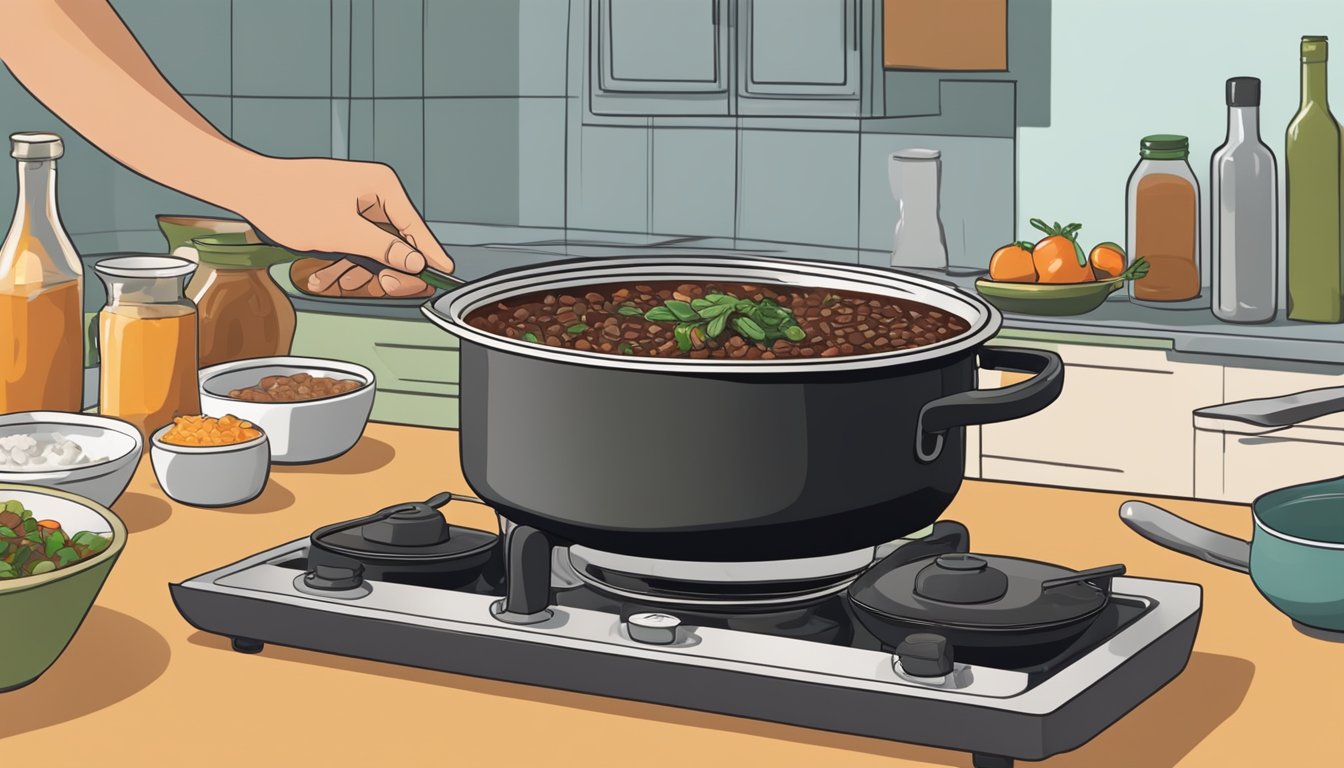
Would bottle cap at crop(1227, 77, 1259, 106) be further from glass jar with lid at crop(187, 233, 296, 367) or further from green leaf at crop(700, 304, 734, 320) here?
green leaf at crop(700, 304, 734, 320)

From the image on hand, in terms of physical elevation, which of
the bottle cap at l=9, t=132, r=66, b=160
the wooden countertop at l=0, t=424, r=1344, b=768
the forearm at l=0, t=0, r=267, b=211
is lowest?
the wooden countertop at l=0, t=424, r=1344, b=768

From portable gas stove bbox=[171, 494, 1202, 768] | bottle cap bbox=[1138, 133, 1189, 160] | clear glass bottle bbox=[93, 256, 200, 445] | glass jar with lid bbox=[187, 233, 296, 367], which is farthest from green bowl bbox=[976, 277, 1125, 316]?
portable gas stove bbox=[171, 494, 1202, 768]

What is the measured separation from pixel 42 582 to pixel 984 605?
62 cm

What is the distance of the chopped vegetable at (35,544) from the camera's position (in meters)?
1.18

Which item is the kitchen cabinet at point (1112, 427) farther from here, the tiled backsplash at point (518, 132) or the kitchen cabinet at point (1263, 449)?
the tiled backsplash at point (518, 132)

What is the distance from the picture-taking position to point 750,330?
1.25 m

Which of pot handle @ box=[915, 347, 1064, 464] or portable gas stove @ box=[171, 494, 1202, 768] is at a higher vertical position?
pot handle @ box=[915, 347, 1064, 464]

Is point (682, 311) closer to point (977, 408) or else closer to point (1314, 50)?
point (977, 408)

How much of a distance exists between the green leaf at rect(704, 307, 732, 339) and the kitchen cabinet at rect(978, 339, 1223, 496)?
6.68 ft

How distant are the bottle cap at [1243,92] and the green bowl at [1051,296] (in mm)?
435

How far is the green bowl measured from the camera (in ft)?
10.8

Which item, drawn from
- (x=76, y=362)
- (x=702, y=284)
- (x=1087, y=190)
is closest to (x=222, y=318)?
(x=76, y=362)

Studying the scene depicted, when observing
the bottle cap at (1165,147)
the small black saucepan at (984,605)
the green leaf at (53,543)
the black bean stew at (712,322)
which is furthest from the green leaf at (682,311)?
the bottle cap at (1165,147)

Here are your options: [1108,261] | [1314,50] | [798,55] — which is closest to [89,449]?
[1314,50]
